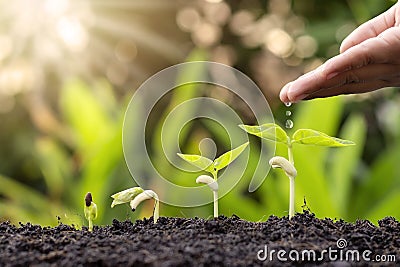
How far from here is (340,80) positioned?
756 millimetres

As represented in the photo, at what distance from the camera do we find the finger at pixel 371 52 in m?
0.71

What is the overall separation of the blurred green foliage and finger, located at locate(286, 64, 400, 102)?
0.66 m

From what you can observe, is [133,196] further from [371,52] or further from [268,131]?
[371,52]

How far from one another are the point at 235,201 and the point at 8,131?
1.93 metres

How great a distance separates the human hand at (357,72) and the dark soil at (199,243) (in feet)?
0.58

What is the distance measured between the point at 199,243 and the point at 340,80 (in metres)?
0.29

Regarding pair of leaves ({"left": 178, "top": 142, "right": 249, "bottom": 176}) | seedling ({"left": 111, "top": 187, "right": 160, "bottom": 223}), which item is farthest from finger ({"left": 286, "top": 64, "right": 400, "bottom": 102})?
seedling ({"left": 111, "top": 187, "right": 160, "bottom": 223})

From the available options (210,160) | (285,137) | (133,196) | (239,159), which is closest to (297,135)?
(285,137)

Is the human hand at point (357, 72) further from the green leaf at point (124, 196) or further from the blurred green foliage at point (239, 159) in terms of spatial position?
the blurred green foliage at point (239, 159)

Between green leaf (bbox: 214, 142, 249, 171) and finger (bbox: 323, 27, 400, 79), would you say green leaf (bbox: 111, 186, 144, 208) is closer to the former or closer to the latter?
green leaf (bbox: 214, 142, 249, 171)

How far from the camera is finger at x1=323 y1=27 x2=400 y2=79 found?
71 centimetres

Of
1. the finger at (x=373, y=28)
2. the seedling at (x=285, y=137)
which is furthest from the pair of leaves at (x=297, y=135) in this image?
the finger at (x=373, y=28)

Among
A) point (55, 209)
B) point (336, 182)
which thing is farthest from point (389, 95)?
point (55, 209)

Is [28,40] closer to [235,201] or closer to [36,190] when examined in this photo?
[36,190]
